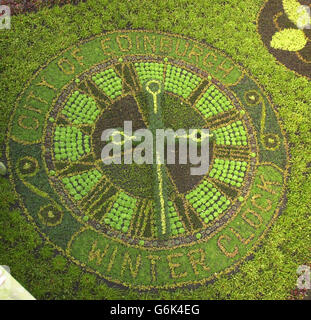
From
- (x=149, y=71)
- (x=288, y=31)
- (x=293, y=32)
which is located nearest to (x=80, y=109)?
(x=149, y=71)

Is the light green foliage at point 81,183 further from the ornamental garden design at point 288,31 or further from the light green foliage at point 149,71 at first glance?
the ornamental garden design at point 288,31

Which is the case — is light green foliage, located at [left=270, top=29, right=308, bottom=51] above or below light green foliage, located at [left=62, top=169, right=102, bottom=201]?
above

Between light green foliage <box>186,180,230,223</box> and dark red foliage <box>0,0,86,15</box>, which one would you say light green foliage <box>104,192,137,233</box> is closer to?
light green foliage <box>186,180,230,223</box>

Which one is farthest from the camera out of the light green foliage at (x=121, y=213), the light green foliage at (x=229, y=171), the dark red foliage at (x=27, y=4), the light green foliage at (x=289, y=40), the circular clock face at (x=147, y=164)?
the light green foliage at (x=289, y=40)

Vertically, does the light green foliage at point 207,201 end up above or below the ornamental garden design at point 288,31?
below

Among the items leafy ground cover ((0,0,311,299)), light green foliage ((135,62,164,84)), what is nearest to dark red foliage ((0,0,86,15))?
leafy ground cover ((0,0,311,299))

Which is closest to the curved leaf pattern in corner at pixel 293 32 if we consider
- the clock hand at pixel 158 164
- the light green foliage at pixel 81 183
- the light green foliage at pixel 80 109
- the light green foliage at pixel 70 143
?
the clock hand at pixel 158 164

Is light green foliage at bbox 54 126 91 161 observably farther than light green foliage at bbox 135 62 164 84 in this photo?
No
